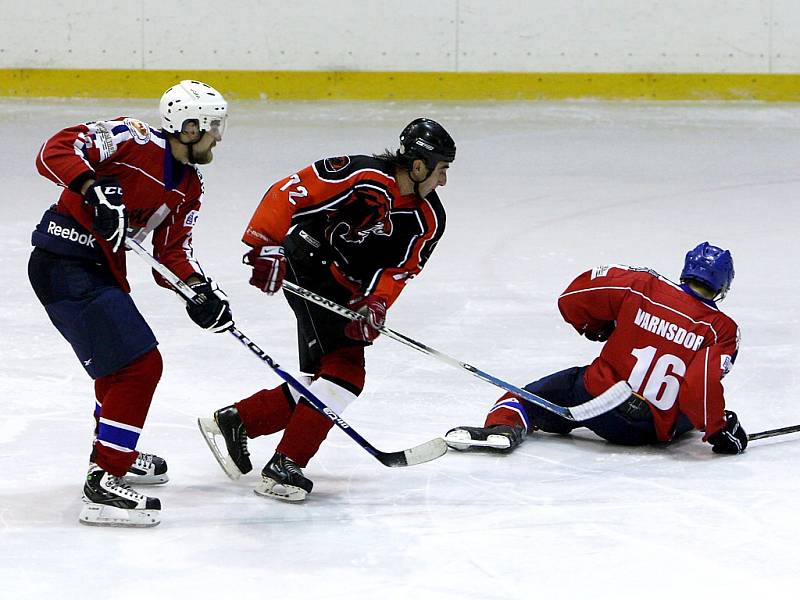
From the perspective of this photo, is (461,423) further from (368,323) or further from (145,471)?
(145,471)

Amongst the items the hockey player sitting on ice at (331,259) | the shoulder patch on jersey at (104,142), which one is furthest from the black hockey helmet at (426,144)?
the shoulder patch on jersey at (104,142)

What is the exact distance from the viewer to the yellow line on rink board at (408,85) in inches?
368

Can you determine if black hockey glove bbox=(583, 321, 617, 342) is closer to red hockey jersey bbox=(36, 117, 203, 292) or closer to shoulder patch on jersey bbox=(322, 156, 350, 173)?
shoulder patch on jersey bbox=(322, 156, 350, 173)

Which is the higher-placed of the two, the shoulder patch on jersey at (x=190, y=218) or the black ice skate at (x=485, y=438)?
the shoulder patch on jersey at (x=190, y=218)

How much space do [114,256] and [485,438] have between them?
1.16 metres

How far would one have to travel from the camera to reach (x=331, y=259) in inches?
138

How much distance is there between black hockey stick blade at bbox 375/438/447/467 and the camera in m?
3.37

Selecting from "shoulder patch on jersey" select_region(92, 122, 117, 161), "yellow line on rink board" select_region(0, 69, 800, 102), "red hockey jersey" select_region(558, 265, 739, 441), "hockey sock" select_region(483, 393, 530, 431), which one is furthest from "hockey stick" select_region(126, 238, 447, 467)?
"yellow line on rink board" select_region(0, 69, 800, 102)

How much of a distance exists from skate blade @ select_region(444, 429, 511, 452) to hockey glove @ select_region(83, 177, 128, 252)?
3.76 ft

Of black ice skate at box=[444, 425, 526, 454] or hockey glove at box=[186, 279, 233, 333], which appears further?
black ice skate at box=[444, 425, 526, 454]

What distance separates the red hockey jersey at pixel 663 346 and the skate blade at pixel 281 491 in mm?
972

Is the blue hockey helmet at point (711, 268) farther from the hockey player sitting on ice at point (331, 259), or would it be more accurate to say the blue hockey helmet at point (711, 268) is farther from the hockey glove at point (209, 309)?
the hockey glove at point (209, 309)

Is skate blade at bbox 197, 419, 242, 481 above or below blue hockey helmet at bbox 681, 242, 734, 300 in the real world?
below

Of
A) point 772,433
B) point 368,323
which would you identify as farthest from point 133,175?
point 772,433
